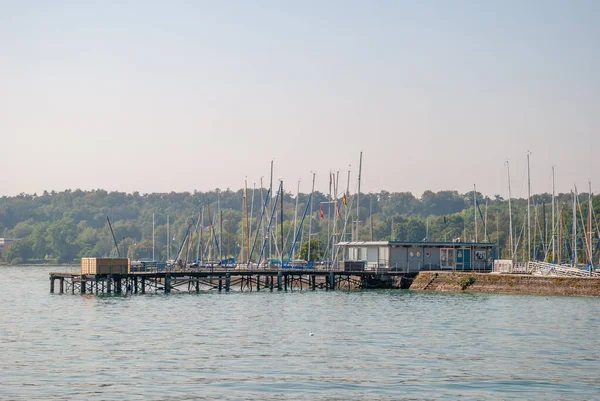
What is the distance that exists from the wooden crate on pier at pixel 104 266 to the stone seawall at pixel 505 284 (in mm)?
26986

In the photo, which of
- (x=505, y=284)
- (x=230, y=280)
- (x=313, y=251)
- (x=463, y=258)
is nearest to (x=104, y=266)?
(x=230, y=280)

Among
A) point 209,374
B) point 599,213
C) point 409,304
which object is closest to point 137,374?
point 209,374

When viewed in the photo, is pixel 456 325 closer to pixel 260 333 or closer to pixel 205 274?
pixel 260 333

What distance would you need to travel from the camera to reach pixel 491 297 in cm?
8069

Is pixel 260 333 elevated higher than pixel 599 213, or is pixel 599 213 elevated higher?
pixel 599 213

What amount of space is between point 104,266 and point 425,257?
31.7 metres

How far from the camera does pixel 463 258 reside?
9712 centimetres

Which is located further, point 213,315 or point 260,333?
point 213,315

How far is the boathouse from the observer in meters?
95.9

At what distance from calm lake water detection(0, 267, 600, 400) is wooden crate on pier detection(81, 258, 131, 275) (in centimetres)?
956

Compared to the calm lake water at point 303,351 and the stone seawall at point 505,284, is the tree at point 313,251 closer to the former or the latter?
the stone seawall at point 505,284

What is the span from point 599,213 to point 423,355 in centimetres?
12345

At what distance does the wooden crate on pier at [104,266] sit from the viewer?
3349 inches

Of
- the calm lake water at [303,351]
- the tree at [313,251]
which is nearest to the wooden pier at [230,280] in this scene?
the calm lake water at [303,351]
